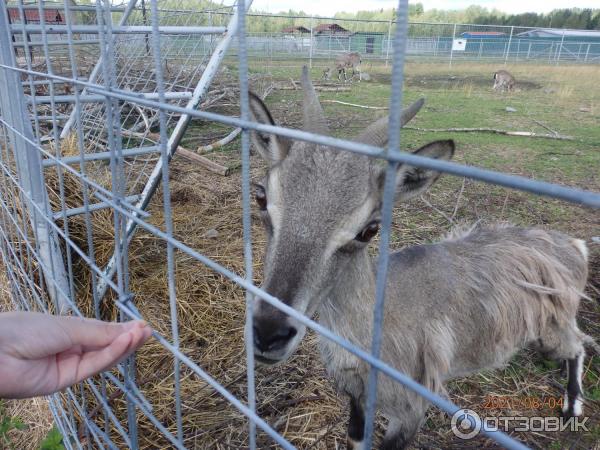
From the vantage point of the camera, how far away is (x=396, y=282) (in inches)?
96.2

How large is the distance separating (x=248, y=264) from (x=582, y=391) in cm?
298

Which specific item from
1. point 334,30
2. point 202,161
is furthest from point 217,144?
point 334,30

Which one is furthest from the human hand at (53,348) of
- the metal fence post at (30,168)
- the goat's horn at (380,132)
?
the metal fence post at (30,168)

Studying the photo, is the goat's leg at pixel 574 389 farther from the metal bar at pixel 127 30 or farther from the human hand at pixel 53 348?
the metal bar at pixel 127 30

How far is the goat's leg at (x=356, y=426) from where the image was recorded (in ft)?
8.36

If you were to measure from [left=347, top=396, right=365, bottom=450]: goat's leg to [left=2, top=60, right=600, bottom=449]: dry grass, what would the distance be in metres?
0.22

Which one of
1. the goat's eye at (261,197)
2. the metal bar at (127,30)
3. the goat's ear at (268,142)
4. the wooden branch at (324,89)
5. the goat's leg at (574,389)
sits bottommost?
the goat's leg at (574,389)

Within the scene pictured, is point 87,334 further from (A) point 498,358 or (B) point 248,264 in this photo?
(A) point 498,358

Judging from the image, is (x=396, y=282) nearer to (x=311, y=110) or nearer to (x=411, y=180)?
(x=411, y=180)

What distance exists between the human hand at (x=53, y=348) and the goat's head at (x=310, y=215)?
450mm

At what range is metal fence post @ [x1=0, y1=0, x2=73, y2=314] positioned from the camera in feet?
8.90

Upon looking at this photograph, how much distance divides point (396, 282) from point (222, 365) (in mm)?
1460

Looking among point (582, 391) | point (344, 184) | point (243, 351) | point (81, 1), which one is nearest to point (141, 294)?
point (243, 351)

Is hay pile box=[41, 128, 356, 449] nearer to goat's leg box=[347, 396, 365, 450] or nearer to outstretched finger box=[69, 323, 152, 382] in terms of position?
goat's leg box=[347, 396, 365, 450]
